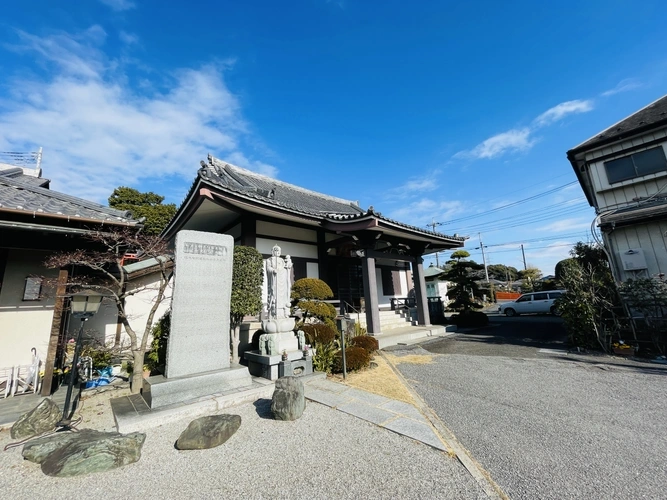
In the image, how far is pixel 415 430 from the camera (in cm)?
335

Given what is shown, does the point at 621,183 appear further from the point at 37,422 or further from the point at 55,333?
the point at 55,333

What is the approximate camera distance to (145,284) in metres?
9.33

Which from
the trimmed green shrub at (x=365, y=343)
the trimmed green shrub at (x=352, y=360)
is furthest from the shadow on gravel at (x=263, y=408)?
the trimmed green shrub at (x=365, y=343)

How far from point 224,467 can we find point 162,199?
23.3 metres

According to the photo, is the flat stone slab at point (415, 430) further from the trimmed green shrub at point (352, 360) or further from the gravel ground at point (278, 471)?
the trimmed green shrub at point (352, 360)

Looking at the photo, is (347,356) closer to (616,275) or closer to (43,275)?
(43,275)

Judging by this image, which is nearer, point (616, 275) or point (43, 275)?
point (43, 275)

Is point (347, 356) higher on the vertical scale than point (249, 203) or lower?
lower

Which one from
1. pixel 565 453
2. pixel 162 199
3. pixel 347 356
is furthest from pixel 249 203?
pixel 162 199

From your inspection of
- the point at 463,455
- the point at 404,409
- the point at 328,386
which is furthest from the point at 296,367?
the point at 463,455

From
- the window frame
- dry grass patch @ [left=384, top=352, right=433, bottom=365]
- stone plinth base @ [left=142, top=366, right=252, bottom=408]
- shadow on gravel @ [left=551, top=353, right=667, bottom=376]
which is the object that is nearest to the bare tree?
the window frame

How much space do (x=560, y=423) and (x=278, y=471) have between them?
3505mm

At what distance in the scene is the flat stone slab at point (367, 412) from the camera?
147 inches

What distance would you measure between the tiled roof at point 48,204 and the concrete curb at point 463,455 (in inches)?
265
